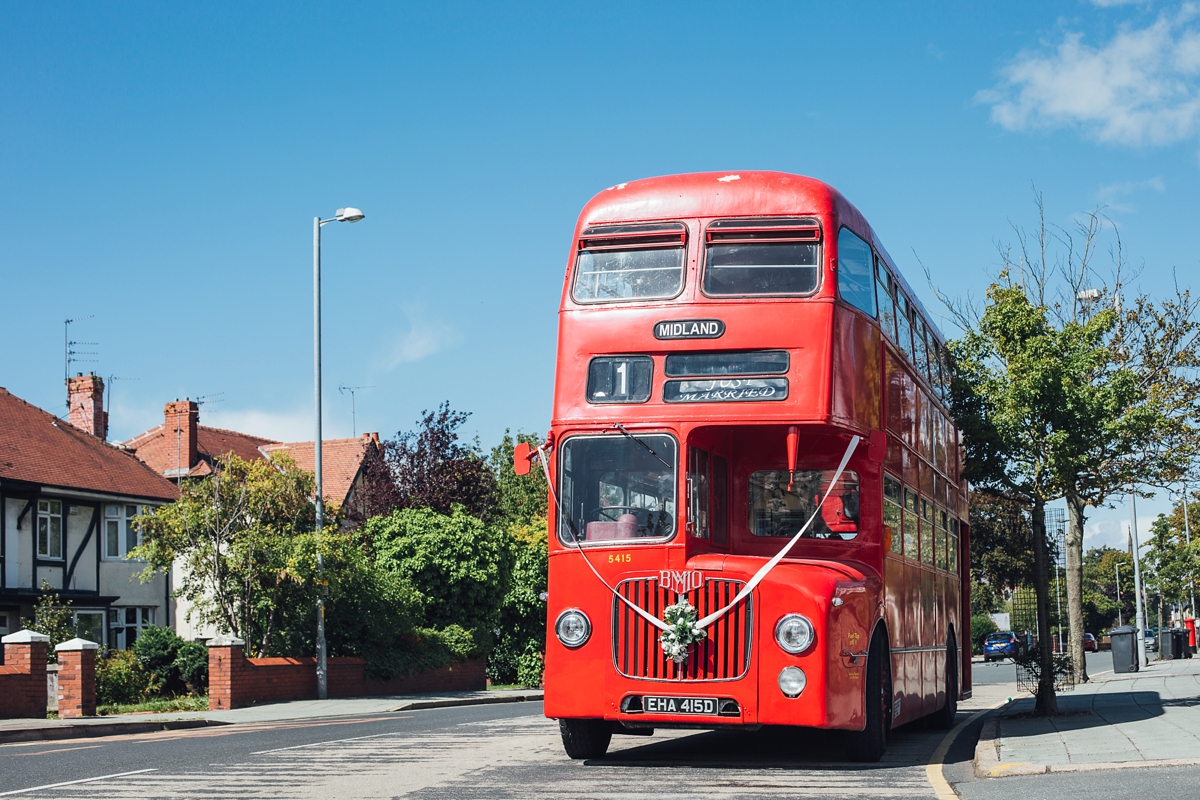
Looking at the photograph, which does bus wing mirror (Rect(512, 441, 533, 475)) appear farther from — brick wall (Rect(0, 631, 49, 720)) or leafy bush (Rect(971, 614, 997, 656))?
leafy bush (Rect(971, 614, 997, 656))

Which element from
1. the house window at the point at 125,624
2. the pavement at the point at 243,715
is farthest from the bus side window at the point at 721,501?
the house window at the point at 125,624

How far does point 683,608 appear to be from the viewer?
433 inches

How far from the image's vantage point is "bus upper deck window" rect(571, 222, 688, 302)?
38.9 ft

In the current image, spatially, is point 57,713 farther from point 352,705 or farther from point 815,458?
point 815,458

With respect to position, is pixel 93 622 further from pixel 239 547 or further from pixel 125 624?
pixel 239 547

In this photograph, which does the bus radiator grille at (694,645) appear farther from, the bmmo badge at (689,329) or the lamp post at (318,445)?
the lamp post at (318,445)

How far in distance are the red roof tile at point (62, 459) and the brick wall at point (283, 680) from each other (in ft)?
37.0

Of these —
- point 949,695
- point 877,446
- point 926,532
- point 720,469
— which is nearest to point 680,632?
point 720,469

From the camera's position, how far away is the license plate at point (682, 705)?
10859 millimetres

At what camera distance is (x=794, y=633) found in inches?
425

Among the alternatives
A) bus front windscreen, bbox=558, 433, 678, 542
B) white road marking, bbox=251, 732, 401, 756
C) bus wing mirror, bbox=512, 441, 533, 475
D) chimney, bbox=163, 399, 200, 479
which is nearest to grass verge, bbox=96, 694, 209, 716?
white road marking, bbox=251, 732, 401, 756

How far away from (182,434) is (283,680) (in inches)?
1049

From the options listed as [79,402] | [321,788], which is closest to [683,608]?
[321,788]

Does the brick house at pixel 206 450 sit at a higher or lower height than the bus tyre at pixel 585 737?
higher
